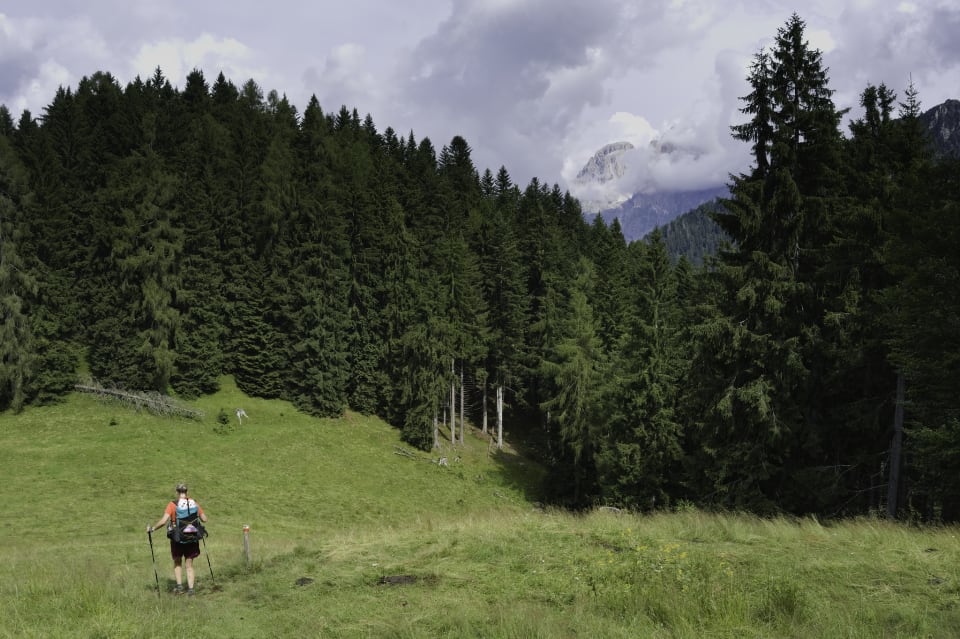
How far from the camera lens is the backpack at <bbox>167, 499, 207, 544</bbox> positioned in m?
9.84

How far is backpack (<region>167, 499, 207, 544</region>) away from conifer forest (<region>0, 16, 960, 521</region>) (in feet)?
46.4

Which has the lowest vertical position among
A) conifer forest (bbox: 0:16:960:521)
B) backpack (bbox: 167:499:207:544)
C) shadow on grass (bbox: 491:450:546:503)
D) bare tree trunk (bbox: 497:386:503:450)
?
shadow on grass (bbox: 491:450:546:503)

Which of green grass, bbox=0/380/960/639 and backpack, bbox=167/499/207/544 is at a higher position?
backpack, bbox=167/499/207/544

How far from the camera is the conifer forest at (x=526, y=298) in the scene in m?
15.5

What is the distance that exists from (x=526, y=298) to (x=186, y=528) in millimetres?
40948

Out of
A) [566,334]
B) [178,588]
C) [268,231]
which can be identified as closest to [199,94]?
[268,231]

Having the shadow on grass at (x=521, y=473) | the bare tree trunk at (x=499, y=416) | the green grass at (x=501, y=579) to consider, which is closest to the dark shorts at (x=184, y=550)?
the green grass at (x=501, y=579)

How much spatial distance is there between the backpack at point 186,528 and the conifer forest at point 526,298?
1414 cm

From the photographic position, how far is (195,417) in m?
35.4

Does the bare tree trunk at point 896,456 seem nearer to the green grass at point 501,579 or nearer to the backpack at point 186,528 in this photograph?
the green grass at point 501,579

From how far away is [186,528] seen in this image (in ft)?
32.6

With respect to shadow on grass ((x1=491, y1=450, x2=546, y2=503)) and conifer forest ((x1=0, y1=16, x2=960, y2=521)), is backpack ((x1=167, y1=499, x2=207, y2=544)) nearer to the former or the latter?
conifer forest ((x1=0, y1=16, x2=960, y2=521))

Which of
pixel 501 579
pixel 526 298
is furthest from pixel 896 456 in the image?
pixel 526 298

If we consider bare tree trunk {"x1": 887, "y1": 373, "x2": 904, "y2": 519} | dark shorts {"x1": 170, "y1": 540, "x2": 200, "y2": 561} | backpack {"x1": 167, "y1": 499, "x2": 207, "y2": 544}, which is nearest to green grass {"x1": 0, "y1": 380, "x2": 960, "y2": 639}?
dark shorts {"x1": 170, "y1": 540, "x2": 200, "y2": 561}
